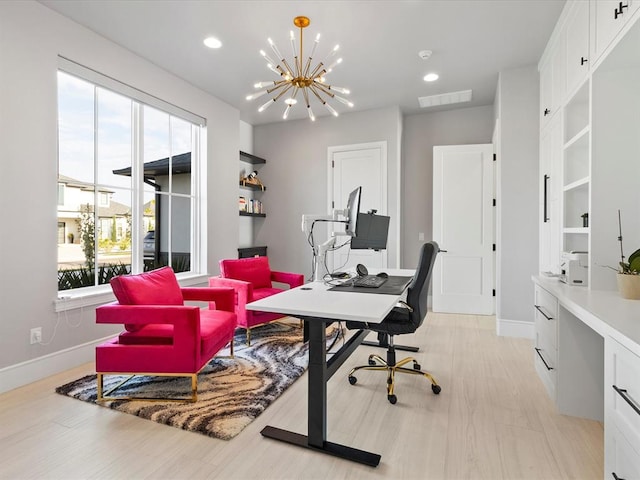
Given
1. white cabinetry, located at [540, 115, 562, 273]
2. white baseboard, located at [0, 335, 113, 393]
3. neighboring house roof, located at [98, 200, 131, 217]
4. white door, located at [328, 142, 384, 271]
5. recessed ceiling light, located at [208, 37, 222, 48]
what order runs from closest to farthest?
white baseboard, located at [0, 335, 113, 393], white cabinetry, located at [540, 115, 562, 273], recessed ceiling light, located at [208, 37, 222, 48], neighboring house roof, located at [98, 200, 131, 217], white door, located at [328, 142, 384, 271]

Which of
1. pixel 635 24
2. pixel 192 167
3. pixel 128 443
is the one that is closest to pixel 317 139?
pixel 192 167

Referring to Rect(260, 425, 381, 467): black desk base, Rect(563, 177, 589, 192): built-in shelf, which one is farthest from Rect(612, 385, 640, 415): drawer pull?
Rect(563, 177, 589, 192): built-in shelf

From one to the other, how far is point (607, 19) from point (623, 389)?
203 cm

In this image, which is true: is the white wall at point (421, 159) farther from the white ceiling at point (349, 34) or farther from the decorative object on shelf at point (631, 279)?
the decorative object on shelf at point (631, 279)

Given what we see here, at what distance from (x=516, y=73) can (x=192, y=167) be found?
3833mm

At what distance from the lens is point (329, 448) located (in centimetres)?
180

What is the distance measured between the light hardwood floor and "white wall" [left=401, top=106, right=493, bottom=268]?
2852mm

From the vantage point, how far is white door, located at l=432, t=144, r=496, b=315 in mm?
4633

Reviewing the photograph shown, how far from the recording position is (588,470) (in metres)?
1.65

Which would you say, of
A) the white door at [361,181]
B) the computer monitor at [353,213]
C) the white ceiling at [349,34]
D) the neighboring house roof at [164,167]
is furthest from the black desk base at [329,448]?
the white door at [361,181]

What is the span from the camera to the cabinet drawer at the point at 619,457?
1237 millimetres

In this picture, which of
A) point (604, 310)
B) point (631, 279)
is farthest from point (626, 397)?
point (631, 279)

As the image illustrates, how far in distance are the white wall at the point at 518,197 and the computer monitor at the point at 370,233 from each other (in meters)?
1.63

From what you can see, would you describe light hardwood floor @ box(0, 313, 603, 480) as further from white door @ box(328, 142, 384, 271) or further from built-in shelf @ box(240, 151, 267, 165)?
built-in shelf @ box(240, 151, 267, 165)
